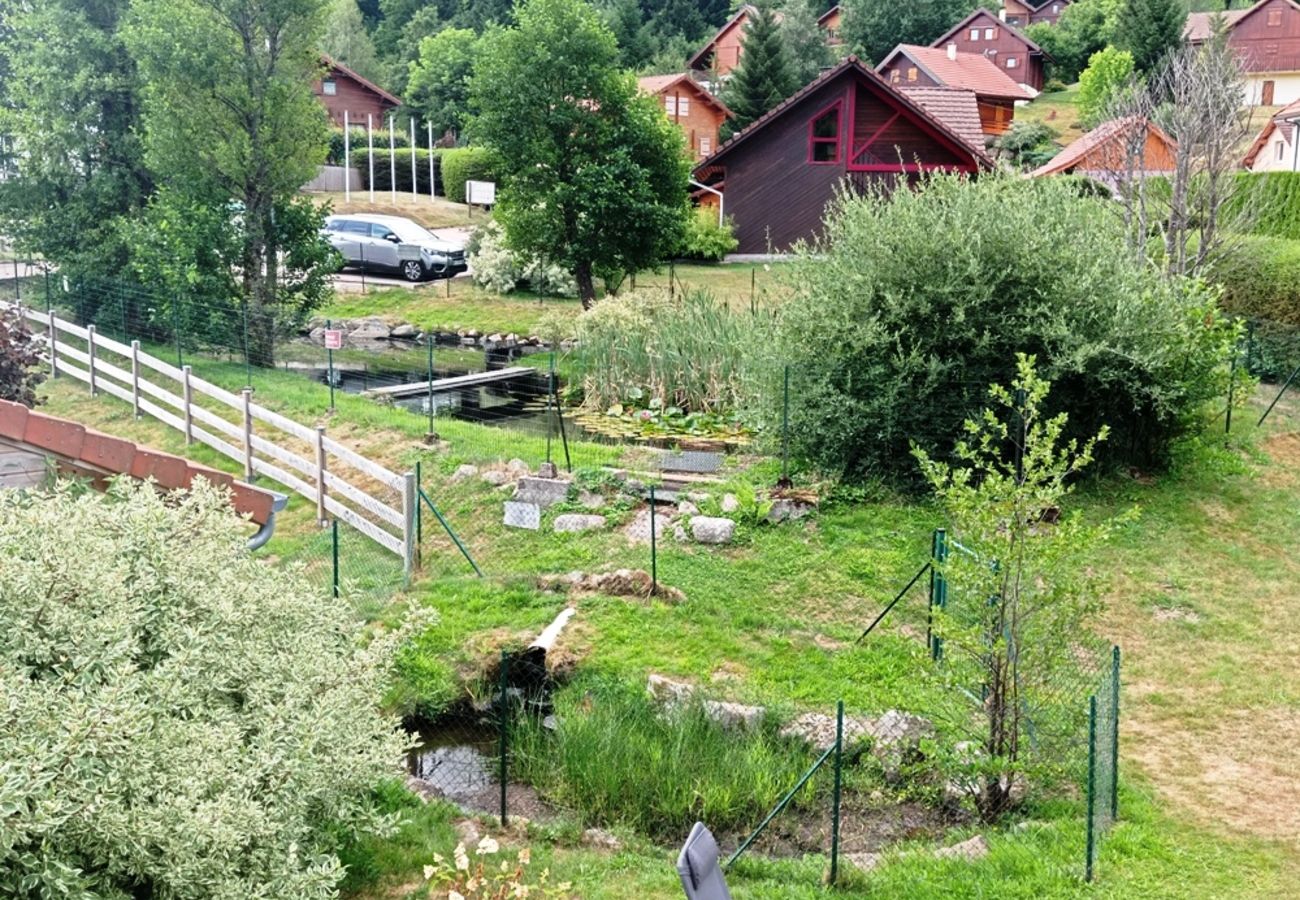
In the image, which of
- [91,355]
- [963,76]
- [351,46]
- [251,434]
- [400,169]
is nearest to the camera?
[251,434]

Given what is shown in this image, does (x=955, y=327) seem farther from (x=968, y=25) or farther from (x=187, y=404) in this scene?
Result: (x=968, y=25)

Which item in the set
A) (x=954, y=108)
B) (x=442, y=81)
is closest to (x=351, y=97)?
(x=442, y=81)

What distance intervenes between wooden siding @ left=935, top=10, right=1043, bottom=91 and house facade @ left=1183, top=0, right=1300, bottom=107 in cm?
841

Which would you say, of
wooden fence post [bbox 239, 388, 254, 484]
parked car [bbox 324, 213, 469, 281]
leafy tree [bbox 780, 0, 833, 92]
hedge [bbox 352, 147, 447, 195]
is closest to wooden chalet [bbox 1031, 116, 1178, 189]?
wooden fence post [bbox 239, 388, 254, 484]

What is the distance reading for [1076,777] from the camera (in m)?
8.96

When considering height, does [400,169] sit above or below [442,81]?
below

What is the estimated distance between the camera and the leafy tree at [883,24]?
68812 mm

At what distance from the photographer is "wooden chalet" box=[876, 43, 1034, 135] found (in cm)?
5575

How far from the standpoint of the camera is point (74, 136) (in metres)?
23.1

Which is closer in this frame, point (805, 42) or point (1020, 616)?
point (1020, 616)

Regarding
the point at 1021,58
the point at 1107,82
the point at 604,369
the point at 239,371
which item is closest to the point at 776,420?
the point at 604,369

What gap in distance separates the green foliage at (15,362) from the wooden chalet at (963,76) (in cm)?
4421

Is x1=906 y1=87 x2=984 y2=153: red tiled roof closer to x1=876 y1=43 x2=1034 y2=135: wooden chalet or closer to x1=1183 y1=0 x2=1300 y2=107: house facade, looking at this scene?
x1=876 y1=43 x2=1034 y2=135: wooden chalet

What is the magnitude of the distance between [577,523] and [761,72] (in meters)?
36.6
